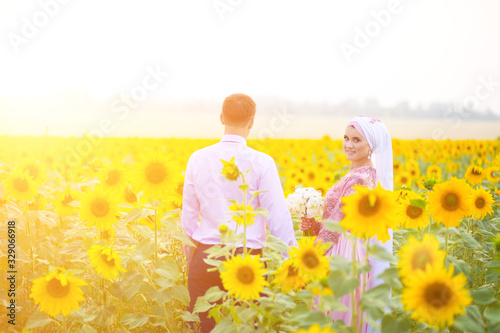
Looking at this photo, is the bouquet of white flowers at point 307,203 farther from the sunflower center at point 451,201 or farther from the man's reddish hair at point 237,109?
the sunflower center at point 451,201

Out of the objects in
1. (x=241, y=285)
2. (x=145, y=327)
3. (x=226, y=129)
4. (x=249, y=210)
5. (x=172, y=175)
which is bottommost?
(x=145, y=327)

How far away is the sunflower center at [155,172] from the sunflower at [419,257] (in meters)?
1.49

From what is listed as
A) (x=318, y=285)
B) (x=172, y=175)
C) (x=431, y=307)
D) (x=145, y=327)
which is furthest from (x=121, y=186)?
(x=431, y=307)

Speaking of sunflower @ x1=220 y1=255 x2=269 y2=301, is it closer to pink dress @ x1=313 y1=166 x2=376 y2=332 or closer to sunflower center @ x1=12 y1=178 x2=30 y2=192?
pink dress @ x1=313 y1=166 x2=376 y2=332

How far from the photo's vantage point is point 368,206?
1767mm

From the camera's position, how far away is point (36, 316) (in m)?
2.43

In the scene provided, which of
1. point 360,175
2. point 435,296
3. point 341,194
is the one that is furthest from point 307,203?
point 435,296

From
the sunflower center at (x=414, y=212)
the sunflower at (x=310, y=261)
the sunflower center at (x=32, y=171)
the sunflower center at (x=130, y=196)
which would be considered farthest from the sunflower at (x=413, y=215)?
the sunflower center at (x=32, y=171)

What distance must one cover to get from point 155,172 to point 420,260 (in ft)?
5.24

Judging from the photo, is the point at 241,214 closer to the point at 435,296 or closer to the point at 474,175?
the point at 435,296

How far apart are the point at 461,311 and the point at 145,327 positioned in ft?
8.25

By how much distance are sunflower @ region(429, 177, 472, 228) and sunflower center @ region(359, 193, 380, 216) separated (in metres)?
0.83

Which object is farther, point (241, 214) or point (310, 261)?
point (241, 214)

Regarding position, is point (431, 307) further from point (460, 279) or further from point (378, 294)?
point (378, 294)
